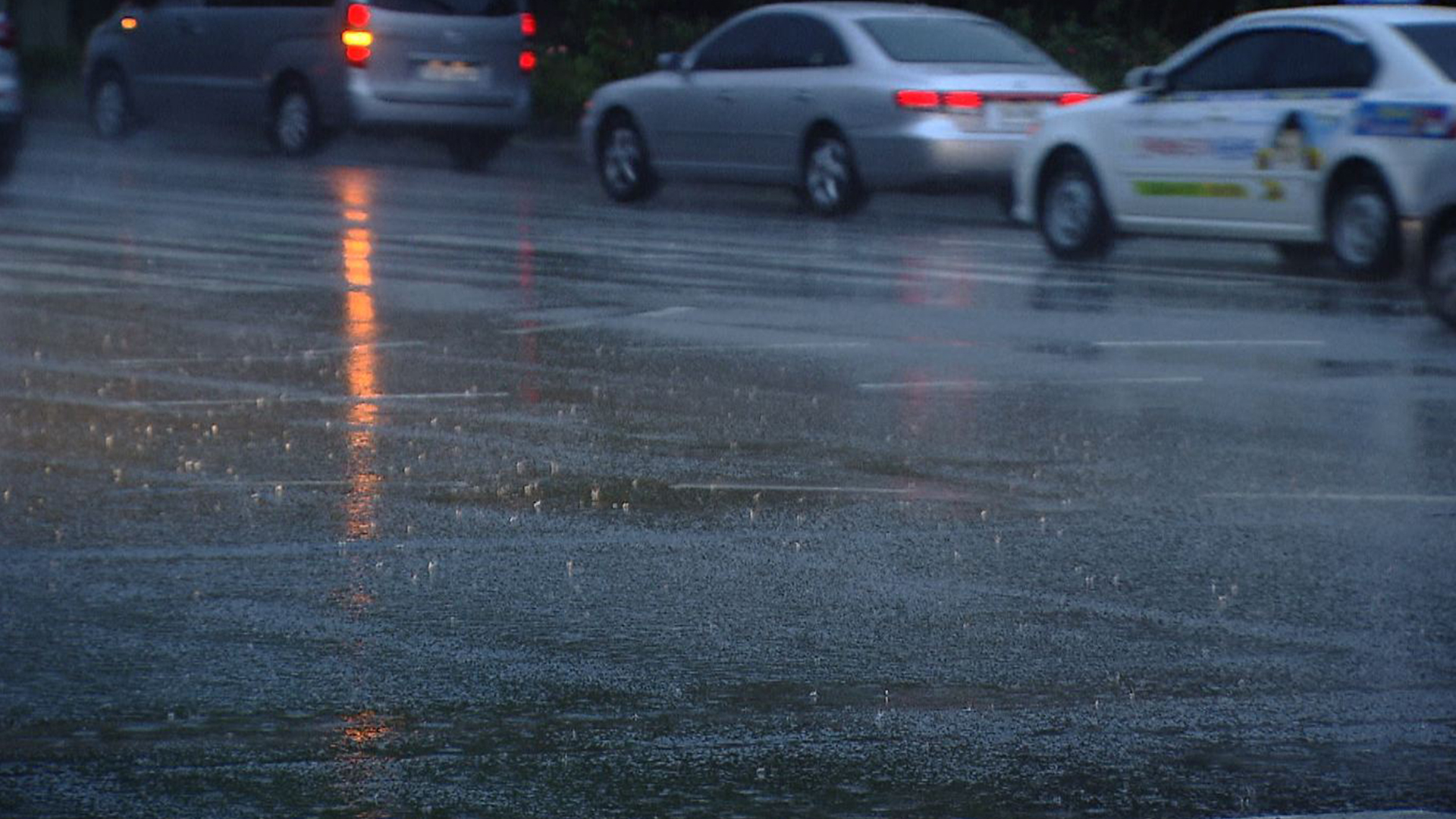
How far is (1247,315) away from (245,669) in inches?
317

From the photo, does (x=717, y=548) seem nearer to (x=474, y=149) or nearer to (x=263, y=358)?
(x=263, y=358)

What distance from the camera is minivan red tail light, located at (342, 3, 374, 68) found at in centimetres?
2400

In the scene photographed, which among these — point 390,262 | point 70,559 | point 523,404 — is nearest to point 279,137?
point 390,262

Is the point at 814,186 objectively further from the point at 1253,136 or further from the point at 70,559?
the point at 70,559

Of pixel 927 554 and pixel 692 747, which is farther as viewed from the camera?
pixel 927 554

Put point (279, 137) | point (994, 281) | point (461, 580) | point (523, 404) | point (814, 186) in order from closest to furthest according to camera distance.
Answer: point (461, 580) < point (523, 404) < point (994, 281) < point (814, 186) < point (279, 137)

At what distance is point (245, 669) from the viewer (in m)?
5.50

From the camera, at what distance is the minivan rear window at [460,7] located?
24.2 metres

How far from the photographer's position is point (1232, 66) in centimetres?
1529

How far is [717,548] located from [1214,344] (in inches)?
200

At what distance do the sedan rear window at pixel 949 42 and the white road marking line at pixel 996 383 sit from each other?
28.9 ft

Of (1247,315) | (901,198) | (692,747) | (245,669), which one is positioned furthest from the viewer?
(901,198)

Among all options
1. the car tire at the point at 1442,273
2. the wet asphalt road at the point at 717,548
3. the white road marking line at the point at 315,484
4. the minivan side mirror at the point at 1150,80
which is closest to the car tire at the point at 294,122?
the minivan side mirror at the point at 1150,80

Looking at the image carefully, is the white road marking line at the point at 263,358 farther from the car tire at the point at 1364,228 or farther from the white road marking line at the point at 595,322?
the car tire at the point at 1364,228
